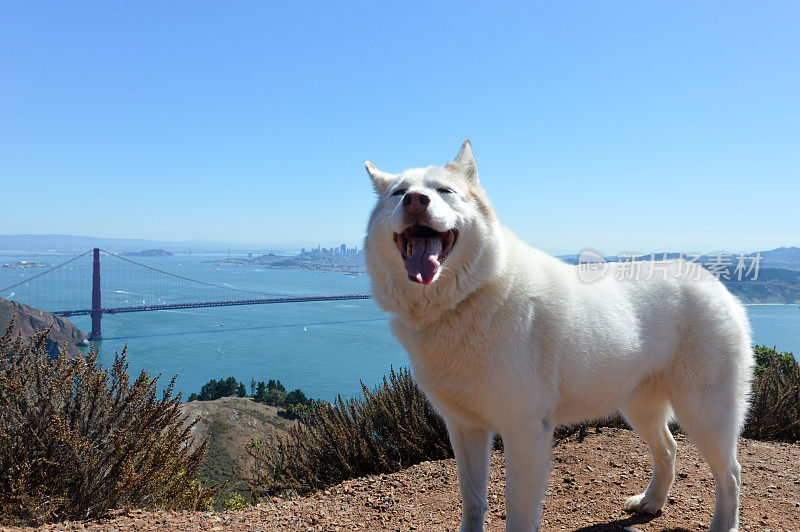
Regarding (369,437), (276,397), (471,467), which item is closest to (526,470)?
(471,467)

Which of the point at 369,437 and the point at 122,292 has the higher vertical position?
the point at 369,437

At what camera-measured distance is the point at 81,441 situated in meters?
3.63

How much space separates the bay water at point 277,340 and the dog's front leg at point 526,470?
4143cm

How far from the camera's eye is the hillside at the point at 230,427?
20650mm

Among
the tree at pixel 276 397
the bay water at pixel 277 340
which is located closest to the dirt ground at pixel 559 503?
the tree at pixel 276 397

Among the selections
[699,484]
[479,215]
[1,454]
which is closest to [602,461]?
[699,484]

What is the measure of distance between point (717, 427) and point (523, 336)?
59.5 inches

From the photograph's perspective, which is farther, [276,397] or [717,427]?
[276,397]

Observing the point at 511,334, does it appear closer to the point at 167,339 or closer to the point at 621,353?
the point at 621,353

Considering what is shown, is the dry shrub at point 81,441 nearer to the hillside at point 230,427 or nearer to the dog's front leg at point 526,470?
the dog's front leg at point 526,470

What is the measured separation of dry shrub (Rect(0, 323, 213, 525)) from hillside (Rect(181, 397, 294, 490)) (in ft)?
53.0

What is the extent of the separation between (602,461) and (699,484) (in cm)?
73

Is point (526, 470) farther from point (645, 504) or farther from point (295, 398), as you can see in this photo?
point (295, 398)

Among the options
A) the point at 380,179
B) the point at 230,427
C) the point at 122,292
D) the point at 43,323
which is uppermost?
the point at 380,179
